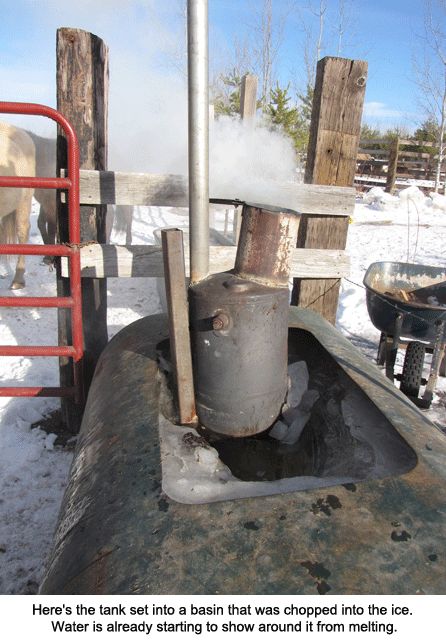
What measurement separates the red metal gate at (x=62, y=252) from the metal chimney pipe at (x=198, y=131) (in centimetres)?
101

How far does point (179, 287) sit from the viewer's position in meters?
1.77

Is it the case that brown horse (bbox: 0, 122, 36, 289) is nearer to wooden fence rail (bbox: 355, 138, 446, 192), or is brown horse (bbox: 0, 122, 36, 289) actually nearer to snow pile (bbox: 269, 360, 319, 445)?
snow pile (bbox: 269, 360, 319, 445)

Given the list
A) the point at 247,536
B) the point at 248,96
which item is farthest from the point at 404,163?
the point at 247,536

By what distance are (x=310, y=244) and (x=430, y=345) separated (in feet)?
4.41

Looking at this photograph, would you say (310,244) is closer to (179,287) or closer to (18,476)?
(179,287)

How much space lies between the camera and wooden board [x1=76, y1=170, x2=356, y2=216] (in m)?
2.64

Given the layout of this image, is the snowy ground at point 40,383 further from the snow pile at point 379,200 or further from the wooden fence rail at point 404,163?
the wooden fence rail at point 404,163

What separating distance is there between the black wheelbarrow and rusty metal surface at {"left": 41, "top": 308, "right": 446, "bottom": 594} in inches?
64.0

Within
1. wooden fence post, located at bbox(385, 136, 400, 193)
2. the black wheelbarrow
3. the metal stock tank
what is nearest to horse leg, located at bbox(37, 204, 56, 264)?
the black wheelbarrow

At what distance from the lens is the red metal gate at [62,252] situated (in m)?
2.46

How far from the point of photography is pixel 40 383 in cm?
379

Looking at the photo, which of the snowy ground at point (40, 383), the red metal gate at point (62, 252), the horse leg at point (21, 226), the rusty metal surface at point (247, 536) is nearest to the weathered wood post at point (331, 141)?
the red metal gate at point (62, 252)

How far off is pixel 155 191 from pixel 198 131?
103cm
